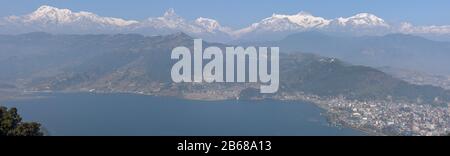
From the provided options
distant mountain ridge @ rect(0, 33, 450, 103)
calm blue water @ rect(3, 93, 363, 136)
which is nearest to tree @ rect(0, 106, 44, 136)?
calm blue water @ rect(3, 93, 363, 136)

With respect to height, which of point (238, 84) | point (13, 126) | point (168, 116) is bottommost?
point (168, 116)

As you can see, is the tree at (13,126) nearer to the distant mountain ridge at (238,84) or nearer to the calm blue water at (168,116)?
the calm blue water at (168,116)

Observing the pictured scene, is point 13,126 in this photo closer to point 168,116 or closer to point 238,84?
point 168,116

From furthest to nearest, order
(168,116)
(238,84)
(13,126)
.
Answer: (238,84) < (168,116) < (13,126)

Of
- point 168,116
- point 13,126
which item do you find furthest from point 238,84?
point 13,126

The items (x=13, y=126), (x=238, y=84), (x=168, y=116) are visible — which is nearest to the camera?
(x=13, y=126)

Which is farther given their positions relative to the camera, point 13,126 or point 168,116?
point 168,116
